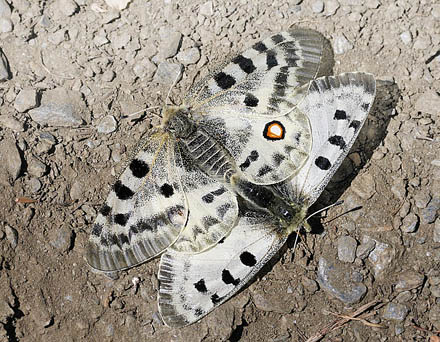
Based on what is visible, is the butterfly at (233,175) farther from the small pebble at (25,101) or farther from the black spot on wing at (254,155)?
the small pebble at (25,101)

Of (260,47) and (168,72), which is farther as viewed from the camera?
(168,72)

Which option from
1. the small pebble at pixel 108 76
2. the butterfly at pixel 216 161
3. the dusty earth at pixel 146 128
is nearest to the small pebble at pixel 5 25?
the dusty earth at pixel 146 128

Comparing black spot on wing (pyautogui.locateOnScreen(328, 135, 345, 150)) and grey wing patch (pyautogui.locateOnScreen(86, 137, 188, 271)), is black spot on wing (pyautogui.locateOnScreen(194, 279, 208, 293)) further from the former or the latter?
black spot on wing (pyautogui.locateOnScreen(328, 135, 345, 150))

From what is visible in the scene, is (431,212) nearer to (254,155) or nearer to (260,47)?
(254,155)

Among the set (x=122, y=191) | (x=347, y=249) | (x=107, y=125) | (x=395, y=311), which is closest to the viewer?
(x=122, y=191)

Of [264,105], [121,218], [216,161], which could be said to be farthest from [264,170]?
[121,218]

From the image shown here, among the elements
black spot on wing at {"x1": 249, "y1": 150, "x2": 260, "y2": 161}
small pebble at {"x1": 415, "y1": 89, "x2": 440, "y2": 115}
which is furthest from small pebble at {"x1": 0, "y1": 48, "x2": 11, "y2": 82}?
small pebble at {"x1": 415, "y1": 89, "x2": 440, "y2": 115}

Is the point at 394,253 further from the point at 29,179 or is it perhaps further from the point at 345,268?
the point at 29,179
